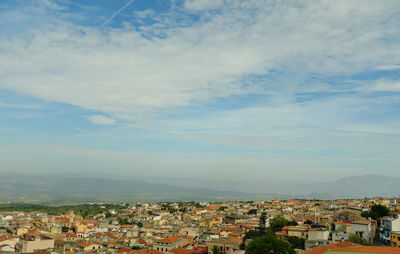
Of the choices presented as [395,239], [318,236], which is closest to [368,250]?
[395,239]

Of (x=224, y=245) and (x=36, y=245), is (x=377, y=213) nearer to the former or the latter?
(x=224, y=245)

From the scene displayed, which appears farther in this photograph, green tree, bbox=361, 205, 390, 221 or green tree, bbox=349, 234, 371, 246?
green tree, bbox=361, 205, 390, 221

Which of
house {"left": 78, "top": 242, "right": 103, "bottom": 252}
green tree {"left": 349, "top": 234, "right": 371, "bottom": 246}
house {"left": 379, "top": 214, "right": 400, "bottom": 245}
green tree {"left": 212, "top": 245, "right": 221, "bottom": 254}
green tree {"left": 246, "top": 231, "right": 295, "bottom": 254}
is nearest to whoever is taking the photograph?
green tree {"left": 246, "top": 231, "right": 295, "bottom": 254}

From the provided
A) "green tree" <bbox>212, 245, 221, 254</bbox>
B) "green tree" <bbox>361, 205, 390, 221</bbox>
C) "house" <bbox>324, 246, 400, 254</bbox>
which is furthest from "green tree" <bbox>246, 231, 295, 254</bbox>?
"green tree" <bbox>361, 205, 390, 221</bbox>

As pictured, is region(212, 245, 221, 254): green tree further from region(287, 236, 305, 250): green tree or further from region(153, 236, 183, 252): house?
region(287, 236, 305, 250): green tree

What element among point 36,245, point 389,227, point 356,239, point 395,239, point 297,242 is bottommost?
point 36,245

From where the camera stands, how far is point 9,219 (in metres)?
70.6

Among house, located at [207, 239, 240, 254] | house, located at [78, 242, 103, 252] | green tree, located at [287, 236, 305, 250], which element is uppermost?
green tree, located at [287, 236, 305, 250]

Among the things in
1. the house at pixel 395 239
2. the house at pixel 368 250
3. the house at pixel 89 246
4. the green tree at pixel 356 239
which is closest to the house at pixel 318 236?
the green tree at pixel 356 239

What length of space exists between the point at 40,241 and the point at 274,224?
87.7 feet

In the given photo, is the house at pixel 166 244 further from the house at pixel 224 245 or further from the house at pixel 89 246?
the house at pixel 89 246

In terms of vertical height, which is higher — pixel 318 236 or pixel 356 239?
pixel 356 239

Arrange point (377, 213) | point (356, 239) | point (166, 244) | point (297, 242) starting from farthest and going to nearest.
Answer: point (377, 213) → point (166, 244) → point (297, 242) → point (356, 239)

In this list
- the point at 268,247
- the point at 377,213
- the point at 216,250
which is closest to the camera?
the point at 268,247
